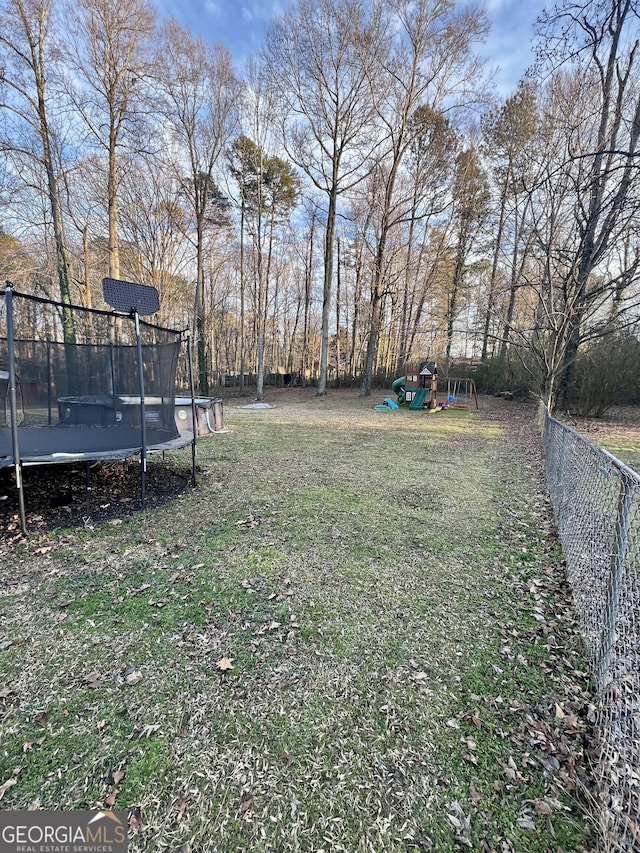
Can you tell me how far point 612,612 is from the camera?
5.65 feet

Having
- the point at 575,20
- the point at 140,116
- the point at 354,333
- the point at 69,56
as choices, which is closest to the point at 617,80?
the point at 575,20

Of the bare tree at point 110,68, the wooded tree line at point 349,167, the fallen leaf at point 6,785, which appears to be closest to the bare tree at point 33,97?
the wooded tree line at point 349,167

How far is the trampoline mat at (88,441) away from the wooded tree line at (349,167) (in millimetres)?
4213

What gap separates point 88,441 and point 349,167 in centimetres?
1553

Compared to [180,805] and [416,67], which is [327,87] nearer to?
[416,67]

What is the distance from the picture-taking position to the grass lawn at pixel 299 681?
1.23m

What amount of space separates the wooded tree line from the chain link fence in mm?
3811

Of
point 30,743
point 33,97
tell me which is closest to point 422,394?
point 30,743

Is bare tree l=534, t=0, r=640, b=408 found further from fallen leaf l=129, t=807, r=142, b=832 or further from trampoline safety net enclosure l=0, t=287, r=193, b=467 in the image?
fallen leaf l=129, t=807, r=142, b=832

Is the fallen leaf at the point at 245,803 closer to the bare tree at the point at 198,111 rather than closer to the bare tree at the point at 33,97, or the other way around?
the bare tree at the point at 33,97

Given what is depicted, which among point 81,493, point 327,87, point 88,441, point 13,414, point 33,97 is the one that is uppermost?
point 327,87

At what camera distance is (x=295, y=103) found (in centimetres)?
1388

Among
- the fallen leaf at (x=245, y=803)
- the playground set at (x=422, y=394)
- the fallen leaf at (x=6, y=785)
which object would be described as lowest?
the fallen leaf at (x=245, y=803)

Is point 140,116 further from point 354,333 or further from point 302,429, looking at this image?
point 354,333
